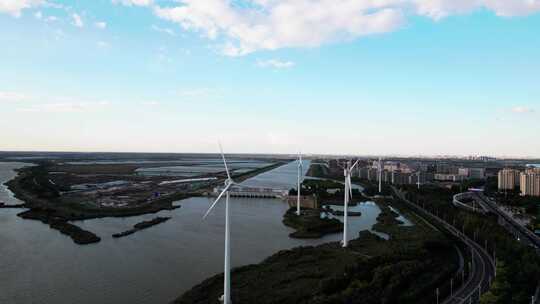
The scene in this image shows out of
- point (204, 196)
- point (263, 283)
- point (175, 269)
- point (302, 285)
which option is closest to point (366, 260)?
point (302, 285)

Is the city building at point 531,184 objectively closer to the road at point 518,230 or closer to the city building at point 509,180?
the city building at point 509,180

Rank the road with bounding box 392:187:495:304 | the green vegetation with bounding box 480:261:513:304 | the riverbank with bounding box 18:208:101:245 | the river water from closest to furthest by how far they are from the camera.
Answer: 1. the green vegetation with bounding box 480:261:513:304
2. the road with bounding box 392:187:495:304
3. the river water
4. the riverbank with bounding box 18:208:101:245

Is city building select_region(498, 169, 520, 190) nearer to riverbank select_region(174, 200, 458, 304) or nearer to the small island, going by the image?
riverbank select_region(174, 200, 458, 304)

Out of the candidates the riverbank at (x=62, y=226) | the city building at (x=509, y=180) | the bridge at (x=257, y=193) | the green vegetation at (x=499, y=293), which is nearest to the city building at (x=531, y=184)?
the city building at (x=509, y=180)

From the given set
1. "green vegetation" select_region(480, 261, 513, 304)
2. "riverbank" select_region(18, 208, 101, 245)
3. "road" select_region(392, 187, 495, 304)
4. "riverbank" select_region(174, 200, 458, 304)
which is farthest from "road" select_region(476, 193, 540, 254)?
"riverbank" select_region(18, 208, 101, 245)

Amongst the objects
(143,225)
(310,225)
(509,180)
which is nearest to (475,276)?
(310,225)

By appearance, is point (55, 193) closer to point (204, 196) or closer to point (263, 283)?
point (204, 196)

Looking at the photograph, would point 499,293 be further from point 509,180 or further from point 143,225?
point 509,180
